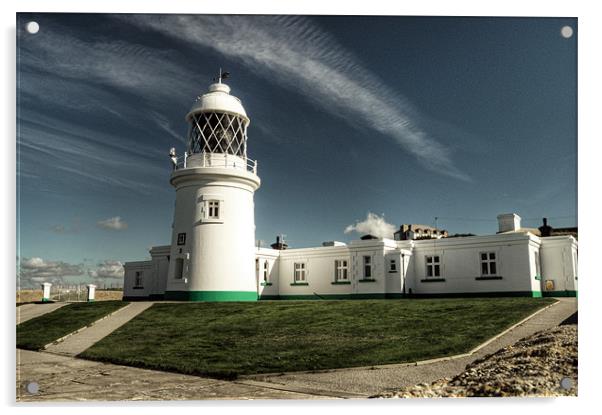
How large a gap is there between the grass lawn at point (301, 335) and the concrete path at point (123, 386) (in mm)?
483

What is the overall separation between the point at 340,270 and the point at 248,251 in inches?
218

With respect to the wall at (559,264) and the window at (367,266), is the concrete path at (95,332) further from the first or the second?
the wall at (559,264)

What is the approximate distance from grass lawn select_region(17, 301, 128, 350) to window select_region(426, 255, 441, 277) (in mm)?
11796

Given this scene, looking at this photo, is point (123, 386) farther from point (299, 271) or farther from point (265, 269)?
point (299, 271)

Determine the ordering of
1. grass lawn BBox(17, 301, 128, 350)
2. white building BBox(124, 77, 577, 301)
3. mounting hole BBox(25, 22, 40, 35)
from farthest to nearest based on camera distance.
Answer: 1. white building BBox(124, 77, 577, 301)
2. grass lawn BBox(17, 301, 128, 350)
3. mounting hole BBox(25, 22, 40, 35)

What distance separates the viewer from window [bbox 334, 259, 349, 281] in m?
22.8

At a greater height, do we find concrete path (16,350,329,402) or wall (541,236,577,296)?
wall (541,236,577,296)

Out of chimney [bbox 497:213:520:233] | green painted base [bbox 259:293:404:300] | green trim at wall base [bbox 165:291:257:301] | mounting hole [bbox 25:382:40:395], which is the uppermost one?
chimney [bbox 497:213:520:233]

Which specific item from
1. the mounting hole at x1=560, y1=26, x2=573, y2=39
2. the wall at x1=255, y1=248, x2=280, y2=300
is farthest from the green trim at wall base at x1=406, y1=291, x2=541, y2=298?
the mounting hole at x1=560, y1=26, x2=573, y2=39

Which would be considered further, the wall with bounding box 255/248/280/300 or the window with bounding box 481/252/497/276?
the wall with bounding box 255/248/280/300

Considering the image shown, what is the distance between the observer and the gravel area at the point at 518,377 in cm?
717

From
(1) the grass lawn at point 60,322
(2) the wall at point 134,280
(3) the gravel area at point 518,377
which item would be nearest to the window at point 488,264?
(3) the gravel area at point 518,377

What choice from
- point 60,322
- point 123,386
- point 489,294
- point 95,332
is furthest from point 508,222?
point 123,386

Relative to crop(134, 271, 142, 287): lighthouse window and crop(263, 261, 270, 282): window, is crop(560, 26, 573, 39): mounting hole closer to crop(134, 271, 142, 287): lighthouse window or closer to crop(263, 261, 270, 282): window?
crop(263, 261, 270, 282): window
